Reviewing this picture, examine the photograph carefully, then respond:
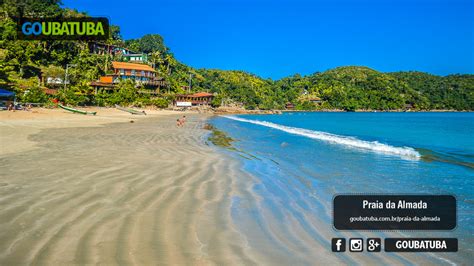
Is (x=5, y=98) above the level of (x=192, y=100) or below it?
below

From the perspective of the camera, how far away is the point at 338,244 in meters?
4.38

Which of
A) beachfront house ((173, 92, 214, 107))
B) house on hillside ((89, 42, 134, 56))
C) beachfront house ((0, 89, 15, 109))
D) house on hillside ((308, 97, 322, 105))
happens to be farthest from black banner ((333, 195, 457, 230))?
house on hillside ((308, 97, 322, 105))

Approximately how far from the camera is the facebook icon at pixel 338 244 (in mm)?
4277

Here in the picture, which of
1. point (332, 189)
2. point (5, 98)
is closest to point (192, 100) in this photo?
point (5, 98)

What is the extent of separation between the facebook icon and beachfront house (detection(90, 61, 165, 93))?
7883 centimetres

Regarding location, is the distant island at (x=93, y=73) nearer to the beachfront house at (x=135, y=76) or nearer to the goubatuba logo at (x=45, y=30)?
the beachfront house at (x=135, y=76)

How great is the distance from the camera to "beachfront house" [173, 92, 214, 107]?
97.5 meters

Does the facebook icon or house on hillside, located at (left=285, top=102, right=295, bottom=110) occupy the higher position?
house on hillside, located at (left=285, top=102, right=295, bottom=110)

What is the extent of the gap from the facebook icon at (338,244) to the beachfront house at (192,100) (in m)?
94.9

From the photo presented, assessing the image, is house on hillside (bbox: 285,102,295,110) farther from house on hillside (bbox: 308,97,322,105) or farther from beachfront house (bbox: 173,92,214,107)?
beachfront house (bbox: 173,92,214,107)

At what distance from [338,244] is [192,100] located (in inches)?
3885

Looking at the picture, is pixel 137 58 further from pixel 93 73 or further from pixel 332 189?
pixel 332 189

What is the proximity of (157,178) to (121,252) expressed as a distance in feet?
14.6

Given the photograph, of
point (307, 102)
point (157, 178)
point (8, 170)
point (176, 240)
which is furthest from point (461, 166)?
point (307, 102)
